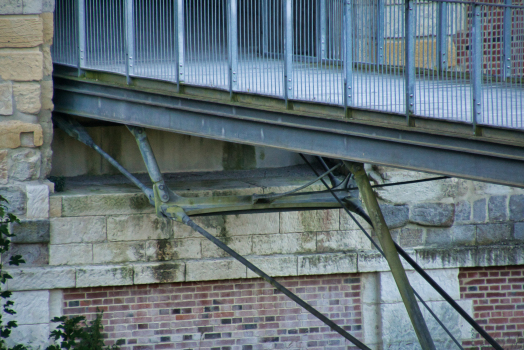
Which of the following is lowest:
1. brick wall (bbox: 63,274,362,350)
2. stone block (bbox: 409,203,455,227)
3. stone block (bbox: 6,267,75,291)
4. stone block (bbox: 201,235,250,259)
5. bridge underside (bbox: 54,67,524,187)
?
brick wall (bbox: 63,274,362,350)

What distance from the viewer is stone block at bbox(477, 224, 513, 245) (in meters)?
6.96

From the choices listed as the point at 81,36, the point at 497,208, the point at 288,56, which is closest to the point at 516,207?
the point at 497,208

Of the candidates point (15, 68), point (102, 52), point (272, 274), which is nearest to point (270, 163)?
point (272, 274)

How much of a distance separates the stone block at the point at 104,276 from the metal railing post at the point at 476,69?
158 inches

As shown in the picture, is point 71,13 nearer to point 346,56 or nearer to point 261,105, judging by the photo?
point 261,105

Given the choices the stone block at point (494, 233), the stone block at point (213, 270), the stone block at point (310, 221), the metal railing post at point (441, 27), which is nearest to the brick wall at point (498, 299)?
the stone block at point (494, 233)

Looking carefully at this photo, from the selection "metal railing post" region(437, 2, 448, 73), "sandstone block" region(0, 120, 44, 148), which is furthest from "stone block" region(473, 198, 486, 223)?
"sandstone block" region(0, 120, 44, 148)

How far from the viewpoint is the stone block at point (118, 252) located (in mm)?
6418

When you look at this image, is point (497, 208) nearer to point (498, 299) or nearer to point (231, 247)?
point (498, 299)

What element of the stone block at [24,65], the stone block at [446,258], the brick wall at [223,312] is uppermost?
the stone block at [24,65]

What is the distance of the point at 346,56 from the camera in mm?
4309

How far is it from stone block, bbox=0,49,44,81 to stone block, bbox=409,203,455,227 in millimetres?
4188

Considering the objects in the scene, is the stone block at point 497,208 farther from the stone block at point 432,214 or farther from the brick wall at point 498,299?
the brick wall at point 498,299

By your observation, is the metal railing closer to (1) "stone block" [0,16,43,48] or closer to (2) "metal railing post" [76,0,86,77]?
(2) "metal railing post" [76,0,86,77]
